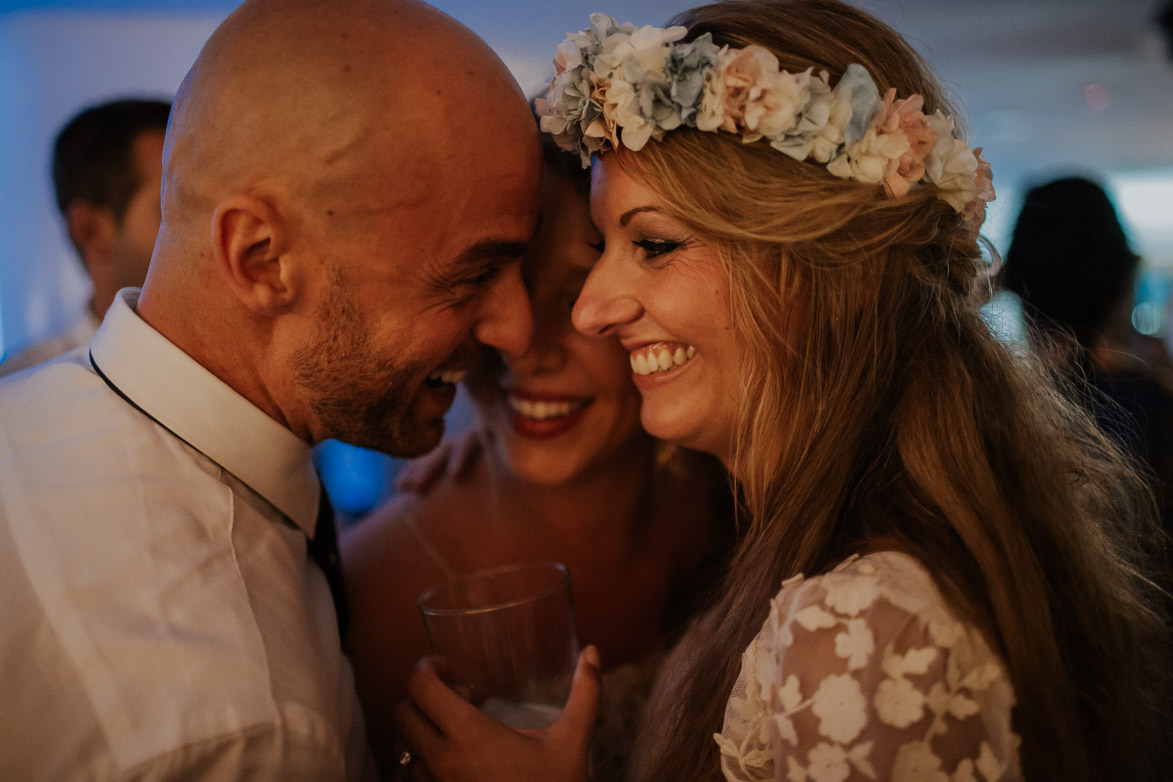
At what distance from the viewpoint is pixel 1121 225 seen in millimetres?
2838

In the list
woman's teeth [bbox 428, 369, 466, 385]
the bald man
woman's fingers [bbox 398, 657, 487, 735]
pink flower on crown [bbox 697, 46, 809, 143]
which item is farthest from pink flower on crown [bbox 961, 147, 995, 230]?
woman's fingers [bbox 398, 657, 487, 735]

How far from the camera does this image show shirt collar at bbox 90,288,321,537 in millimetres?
1357

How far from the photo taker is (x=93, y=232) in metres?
2.92

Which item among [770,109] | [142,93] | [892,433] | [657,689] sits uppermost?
[142,93]

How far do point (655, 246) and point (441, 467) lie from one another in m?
1.23

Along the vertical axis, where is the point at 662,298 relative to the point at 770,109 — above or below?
below

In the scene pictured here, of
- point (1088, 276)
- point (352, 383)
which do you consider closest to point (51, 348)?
point (352, 383)

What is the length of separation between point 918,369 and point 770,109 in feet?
1.72

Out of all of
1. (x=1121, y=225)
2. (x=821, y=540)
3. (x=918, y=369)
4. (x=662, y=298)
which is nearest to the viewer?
(x=821, y=540)

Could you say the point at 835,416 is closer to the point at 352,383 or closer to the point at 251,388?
the point at 352,383

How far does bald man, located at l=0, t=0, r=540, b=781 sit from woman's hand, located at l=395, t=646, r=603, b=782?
5.8 inches

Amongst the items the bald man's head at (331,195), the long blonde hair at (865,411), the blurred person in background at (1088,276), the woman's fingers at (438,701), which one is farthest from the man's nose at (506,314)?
the blurred person in background at (1088,276)

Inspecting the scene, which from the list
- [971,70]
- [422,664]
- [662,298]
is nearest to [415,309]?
[662,298]

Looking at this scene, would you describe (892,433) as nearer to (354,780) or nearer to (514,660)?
(514,660)
